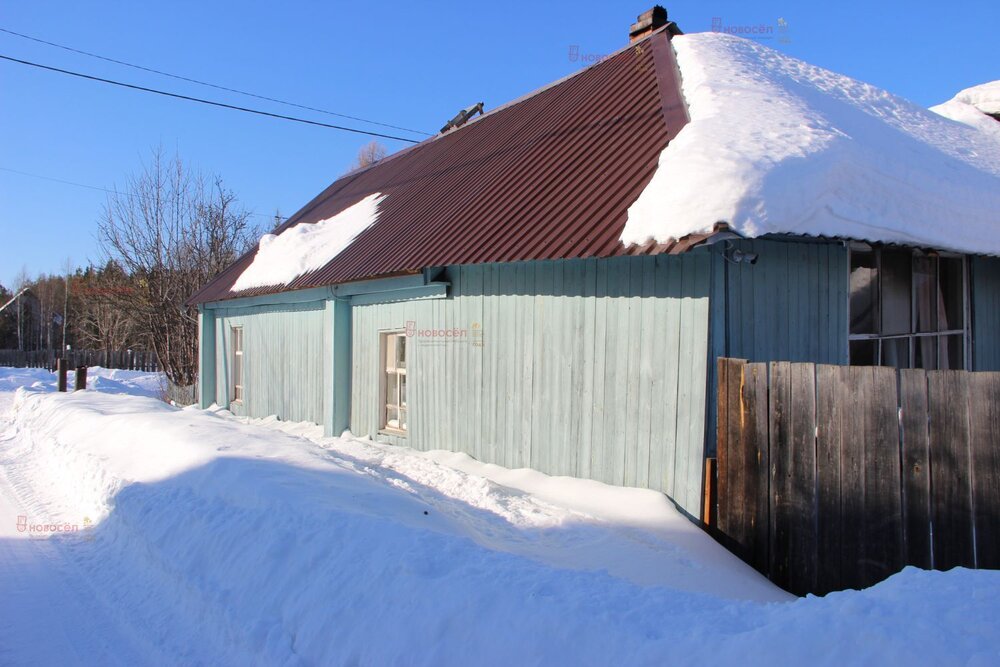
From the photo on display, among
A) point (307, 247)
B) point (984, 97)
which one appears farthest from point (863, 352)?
point (307, 247)

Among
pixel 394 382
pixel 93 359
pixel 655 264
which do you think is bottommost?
pixel 93 359

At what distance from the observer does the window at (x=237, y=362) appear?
49.6ft

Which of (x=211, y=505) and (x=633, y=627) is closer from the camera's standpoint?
(x=633, y=627)

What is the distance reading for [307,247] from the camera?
1256 cm

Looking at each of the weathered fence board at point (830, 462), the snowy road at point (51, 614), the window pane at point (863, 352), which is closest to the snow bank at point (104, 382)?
the snowy road at point (51, 614)

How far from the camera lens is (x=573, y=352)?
689cm

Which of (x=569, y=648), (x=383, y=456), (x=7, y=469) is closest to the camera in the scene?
(x=569, y=648)

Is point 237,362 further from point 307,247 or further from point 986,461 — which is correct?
point 986,461

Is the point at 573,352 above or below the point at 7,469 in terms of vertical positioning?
above

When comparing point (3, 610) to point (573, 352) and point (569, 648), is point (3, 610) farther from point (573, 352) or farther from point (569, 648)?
point (573, 352)

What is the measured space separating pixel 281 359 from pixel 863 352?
9646 mm

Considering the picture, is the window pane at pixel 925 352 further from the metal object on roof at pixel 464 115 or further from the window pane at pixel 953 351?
the metal object on roof at pixel 464 115

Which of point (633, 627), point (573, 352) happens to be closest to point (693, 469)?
point (573, 352)

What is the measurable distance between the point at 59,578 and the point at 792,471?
5545 mm
